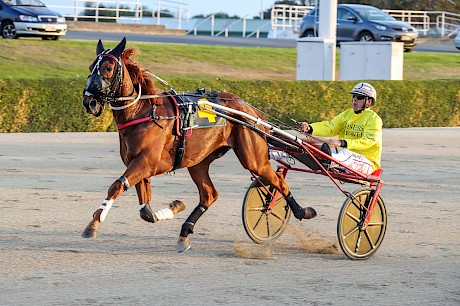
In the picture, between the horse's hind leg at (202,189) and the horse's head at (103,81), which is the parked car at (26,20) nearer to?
the horse's hind leg at (202,189)

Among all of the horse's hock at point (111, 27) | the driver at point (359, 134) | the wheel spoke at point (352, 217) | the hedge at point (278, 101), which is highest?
the driver at point (359, 134)

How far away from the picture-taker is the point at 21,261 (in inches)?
280

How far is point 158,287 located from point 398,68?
16369mm

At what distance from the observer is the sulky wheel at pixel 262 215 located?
7938 millimetres

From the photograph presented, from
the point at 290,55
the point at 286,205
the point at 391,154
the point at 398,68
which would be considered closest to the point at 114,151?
the point at 391,154

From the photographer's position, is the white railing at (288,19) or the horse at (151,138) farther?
the white railing at (288,19)

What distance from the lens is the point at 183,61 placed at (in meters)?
25.7

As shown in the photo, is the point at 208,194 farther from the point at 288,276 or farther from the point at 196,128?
the point at 288,276

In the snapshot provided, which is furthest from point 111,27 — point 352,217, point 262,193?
point 352,217

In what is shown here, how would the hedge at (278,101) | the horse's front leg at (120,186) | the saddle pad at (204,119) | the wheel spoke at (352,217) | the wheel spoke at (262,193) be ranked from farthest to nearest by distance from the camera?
the hedge at (278,101) → the wheel spoke at (262,193) → the wheel spoke at (352,217) → the saddle pad at (204,119) → the horse's front leg at (120,186)

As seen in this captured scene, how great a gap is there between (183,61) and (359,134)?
18.1m

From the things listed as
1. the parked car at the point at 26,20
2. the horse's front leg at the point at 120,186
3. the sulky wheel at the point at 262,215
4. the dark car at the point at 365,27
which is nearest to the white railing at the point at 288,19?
the dark car at the point at 365,27

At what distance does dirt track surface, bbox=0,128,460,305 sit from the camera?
6.33 m

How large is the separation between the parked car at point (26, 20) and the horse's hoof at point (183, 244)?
19.4 m
